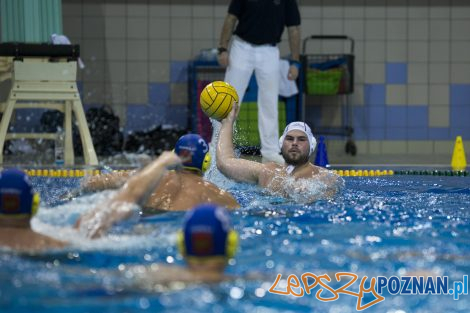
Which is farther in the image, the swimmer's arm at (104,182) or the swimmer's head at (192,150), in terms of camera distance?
the swimmer's arm at (104,182)

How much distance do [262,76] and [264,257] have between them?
16.7ft

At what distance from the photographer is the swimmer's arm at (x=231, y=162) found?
18.2 feet

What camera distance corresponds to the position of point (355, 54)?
1145 cm

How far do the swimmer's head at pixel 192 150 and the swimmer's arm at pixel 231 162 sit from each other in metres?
0.94

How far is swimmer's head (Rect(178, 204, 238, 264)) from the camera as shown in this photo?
8.98 ft

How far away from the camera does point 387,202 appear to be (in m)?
5.63

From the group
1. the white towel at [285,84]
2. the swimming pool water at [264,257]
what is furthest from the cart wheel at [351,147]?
the swimming pool water at [264,257]

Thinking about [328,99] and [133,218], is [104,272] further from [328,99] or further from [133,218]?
[328,99]

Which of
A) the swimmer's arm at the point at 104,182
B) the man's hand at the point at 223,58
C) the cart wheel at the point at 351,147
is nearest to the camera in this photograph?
the swimmer's arm at the point at 104,182

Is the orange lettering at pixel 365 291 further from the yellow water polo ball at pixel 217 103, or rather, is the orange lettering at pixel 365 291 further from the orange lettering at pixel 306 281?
the yellow water polo ball at pixel 217 103

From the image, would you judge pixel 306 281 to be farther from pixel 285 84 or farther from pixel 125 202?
pixel 285 84

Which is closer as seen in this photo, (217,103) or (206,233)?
(206,233)

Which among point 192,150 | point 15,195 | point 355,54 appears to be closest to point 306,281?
point 15,195

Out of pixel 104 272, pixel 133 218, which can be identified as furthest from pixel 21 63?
pixel 104 272
